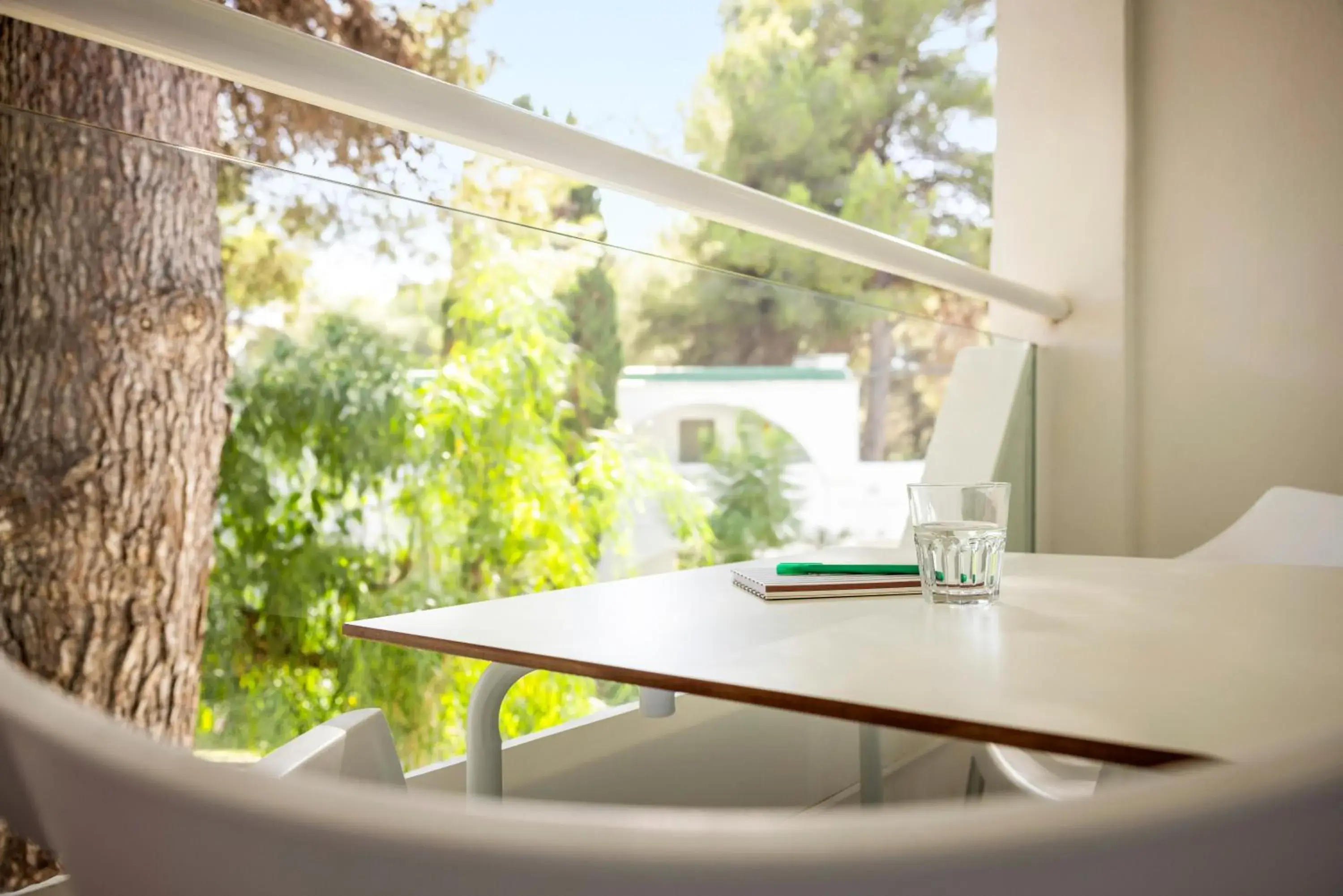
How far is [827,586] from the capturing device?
92 cm

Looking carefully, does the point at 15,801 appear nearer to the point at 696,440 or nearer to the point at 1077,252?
the point at 1077,252

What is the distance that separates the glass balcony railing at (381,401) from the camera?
1972 mm

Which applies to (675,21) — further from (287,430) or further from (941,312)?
(287,430)

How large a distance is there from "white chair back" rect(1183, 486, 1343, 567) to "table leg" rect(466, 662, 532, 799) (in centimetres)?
121

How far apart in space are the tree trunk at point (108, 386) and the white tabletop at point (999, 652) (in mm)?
622

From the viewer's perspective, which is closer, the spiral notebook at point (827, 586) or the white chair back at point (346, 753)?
the white chair back at point (346, 753)

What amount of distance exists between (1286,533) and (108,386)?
2146mm

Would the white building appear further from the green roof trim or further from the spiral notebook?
the spiral notebook

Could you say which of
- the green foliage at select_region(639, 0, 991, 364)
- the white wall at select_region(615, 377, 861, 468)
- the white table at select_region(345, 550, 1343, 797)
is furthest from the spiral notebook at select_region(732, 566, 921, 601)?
the green foliage at select_region(639, 0, 991, 364)

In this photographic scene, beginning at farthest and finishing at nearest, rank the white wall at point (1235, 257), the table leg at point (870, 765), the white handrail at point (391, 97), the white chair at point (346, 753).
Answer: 1. the white wall at point (1235, 257)
2. the table leg at point (870, 765)
3. the white handrail at point (391, 97)
4. the white chair at point (346, 753)

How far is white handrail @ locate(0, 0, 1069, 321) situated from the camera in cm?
84

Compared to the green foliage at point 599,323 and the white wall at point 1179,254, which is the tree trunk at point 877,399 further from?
the white wall at point 1179,254

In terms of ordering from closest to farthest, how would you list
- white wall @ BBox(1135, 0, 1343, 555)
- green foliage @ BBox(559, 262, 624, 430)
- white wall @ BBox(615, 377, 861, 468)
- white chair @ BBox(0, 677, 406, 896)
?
white chair @ BBox(0, 677, 406, 896)
white wall @ BBox(1135, 0, 1343, 555)
green foliage @ BBox(559, 262, 624, 430)
white wall @ BBox(615, 377, 861, 468)

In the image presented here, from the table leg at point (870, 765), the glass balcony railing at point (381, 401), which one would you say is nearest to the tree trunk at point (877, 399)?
the glass balcony railing at point (381, 401)
